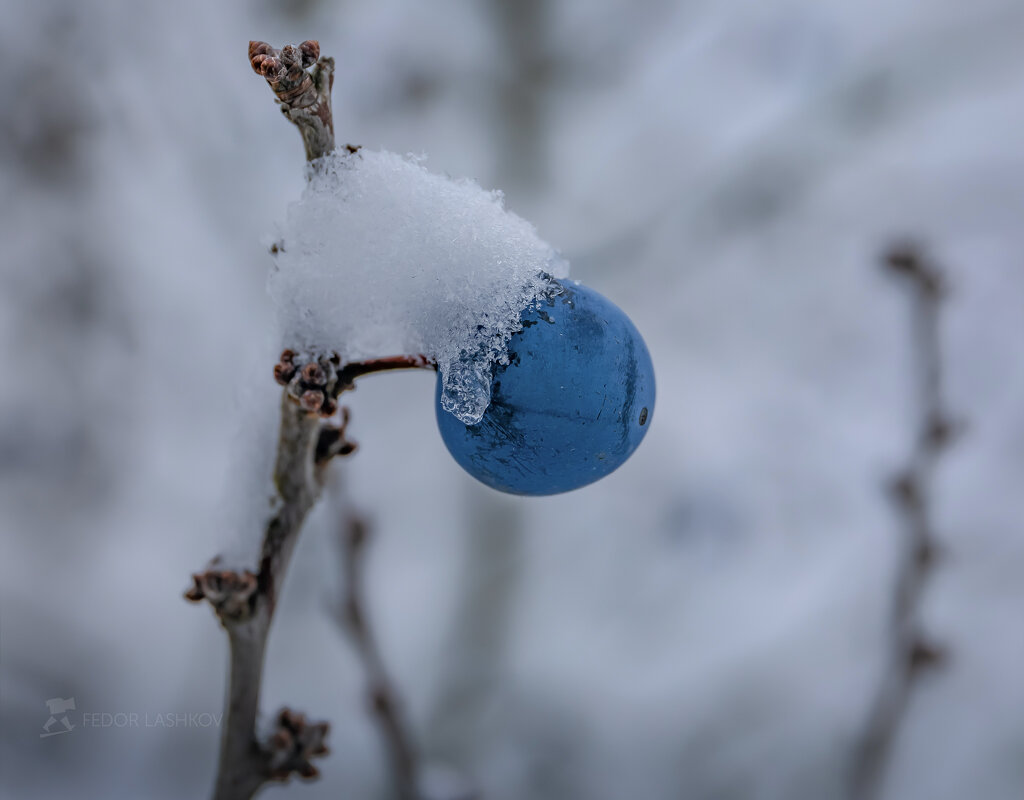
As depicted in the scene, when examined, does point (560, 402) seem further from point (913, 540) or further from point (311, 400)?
point (913, 540)

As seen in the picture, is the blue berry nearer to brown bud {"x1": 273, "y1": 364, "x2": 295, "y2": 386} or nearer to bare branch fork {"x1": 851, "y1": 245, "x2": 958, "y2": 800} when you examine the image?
brown bud {"x1": 273, "y1": 364, "x2": 295, "y2": 386}

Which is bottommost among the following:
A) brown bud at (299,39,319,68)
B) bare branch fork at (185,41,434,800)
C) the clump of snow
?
bare branch fork at (185,41,434,800)

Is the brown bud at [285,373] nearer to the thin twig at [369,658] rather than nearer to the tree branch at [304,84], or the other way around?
the tree branch at [304,84]

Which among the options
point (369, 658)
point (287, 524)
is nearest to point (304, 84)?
point (287, 524)

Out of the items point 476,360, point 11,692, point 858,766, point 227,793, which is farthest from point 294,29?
point 858,766

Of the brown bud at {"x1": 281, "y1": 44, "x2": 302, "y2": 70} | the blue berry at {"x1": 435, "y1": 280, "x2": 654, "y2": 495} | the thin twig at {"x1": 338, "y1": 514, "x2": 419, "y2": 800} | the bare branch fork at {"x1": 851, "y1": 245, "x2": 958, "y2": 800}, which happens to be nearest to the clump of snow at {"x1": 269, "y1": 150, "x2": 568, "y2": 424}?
the blue berry at {"x1": 435, "y1": 280, "x2": 654, "y2": 495}
